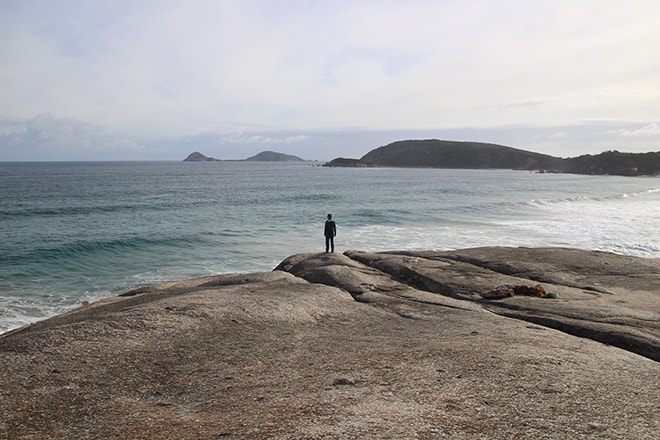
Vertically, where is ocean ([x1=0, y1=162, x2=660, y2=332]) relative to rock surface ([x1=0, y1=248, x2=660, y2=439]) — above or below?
below

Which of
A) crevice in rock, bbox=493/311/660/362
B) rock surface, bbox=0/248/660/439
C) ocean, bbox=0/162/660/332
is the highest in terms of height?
rock surface, bbox=0/248/660/439

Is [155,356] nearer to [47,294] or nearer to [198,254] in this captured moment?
[47,294]

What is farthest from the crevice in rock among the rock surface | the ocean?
the ocean

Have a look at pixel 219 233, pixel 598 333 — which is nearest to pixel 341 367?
pixel 598 333

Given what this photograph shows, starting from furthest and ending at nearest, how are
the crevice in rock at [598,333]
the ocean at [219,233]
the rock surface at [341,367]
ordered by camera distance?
1. the ocean at [219,233]
2. the crevice in rock at [598,333]
3. the rock surface at [341,367]

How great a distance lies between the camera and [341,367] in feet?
25.8

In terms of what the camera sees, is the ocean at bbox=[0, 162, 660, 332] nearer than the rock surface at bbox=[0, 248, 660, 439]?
No

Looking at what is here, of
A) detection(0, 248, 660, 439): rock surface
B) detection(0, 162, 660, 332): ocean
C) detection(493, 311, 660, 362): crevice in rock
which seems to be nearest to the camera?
detection(0, 248, 660, 439): rock surface

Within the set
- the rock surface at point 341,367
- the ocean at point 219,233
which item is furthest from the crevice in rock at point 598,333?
the ocean at point 219,233

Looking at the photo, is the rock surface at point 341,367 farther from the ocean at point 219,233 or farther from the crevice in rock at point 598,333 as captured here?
the ocean at point 219,233

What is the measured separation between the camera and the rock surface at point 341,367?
5.96 m

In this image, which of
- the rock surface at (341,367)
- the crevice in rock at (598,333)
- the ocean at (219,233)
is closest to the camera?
the rock surface at (341,367)

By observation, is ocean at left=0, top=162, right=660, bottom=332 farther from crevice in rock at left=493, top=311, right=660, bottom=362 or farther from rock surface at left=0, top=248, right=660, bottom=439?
crevice in rock at left=493, top=311, right=660, bottom=362

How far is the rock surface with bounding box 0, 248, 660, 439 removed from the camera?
19.6ft
